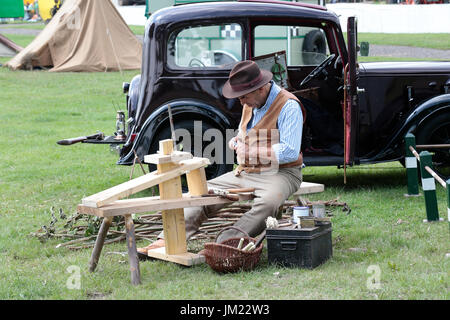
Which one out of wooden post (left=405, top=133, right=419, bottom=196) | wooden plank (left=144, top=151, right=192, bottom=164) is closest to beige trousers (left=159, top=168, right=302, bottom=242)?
wooden plank (left=144, top=151, right=192, bottom=164)

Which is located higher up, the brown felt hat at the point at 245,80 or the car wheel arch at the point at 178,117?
the brown felt hat at the point at 245,80

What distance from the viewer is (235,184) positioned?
19.4 feet

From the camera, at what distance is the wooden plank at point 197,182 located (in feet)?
18.1

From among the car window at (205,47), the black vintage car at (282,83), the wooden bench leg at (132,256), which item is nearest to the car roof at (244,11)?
the black vintage car at (282,83)

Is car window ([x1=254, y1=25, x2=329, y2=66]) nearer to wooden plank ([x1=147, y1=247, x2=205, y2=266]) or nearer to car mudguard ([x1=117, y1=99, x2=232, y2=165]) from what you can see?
car mudguard ([x1=117, y1=99, x2=232, y2=165])

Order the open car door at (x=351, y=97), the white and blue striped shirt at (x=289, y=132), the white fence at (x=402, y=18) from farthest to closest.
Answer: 1. the white fence at (x=402, y=18)
2. the open car door at (x=351, y=97)
3. the white and blue striped shirt at (x=289, y=132)

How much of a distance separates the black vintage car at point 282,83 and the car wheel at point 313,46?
0.01 meters

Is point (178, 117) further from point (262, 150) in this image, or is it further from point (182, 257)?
point (182, 257)

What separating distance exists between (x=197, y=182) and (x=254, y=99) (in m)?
0.81

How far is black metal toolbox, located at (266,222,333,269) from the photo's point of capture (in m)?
5.18

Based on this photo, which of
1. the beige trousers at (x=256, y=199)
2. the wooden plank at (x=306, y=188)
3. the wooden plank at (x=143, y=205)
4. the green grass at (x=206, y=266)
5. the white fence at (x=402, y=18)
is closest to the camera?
the green grass at (x=206, y=266)

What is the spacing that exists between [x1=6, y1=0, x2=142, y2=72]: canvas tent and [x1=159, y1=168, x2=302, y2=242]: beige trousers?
14602mm

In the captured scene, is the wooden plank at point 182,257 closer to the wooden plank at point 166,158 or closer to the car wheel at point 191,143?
the wooden plank at point 166,158
